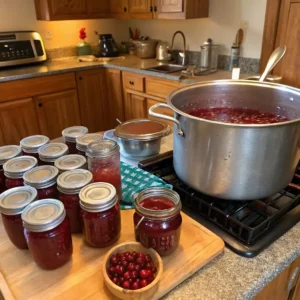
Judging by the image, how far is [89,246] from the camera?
0.67 meters

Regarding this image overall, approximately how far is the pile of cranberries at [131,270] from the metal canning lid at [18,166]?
319 mm

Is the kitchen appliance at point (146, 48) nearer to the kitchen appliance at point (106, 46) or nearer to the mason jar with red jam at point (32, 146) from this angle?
the kitchen appliance at point (106, 46)

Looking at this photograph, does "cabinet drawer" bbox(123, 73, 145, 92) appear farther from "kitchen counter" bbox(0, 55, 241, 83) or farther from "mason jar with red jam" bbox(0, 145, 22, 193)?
"mason jar with red jam" bbox(0, 145, 22, 193)

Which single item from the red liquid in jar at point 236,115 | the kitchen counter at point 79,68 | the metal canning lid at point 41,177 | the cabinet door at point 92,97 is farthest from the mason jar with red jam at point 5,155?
the cabinet door at point 92,97

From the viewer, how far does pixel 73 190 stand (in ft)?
2.14

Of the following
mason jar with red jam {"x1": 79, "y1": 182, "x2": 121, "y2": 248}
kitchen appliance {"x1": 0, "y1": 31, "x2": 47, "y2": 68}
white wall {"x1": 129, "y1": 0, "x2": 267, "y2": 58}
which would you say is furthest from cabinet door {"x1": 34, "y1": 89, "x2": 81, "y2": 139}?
mason jar with red jam {"x1": 79, "y1": 182, "x2": 121, "y2": 248}

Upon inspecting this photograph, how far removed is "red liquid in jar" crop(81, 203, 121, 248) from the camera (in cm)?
62

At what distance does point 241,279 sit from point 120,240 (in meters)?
0.27

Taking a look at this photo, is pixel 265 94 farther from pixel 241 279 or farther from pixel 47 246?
pixel 47 246

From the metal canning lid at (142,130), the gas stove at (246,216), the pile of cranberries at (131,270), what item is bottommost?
the gas stove at (246,216)

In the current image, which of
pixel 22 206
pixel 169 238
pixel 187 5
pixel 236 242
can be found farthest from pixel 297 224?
pixel 187 5

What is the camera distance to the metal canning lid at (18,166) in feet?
2.36

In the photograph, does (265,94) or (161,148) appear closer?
(265,94)

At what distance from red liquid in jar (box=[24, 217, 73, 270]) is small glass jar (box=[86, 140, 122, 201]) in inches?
7.4
